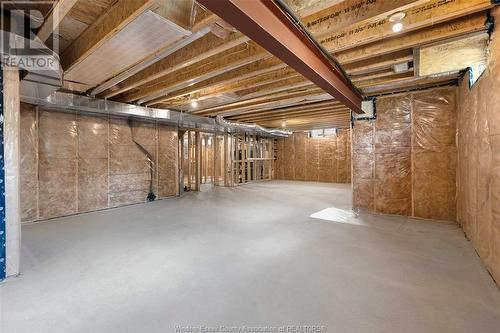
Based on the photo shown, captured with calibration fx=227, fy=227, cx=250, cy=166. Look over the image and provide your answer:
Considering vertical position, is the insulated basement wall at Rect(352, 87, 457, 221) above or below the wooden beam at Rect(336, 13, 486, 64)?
A: below

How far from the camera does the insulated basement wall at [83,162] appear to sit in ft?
12.4

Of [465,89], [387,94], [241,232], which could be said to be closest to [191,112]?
[241,232]

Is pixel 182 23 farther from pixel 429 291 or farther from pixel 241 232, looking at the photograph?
pixel 429 291

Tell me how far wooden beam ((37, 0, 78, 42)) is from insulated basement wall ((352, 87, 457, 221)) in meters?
4.49

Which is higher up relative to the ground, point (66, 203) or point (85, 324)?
point (66, 203)

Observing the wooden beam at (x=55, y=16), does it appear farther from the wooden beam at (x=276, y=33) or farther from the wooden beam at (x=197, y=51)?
the wooden beam at (x=276, y=33)

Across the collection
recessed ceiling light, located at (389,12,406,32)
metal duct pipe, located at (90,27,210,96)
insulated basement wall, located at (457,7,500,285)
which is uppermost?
recessed ceiling light, located at (389,12,406,32)

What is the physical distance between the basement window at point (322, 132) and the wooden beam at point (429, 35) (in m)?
6.87

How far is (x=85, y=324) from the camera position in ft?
4.64

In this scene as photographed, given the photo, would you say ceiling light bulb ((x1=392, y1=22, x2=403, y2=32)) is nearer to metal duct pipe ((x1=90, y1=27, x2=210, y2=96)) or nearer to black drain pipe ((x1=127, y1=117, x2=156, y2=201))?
metal duct pipe ((x1=90, y1=27, x2=210, y2=96))

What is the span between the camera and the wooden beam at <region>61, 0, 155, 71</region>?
174cm

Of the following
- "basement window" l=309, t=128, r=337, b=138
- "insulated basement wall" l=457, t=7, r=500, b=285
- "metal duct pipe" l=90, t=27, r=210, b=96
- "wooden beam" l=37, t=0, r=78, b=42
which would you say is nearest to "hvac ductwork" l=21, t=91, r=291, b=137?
"metal duct pipe" l=90, t=27, r=210, b=96

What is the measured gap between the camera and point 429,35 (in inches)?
86.7

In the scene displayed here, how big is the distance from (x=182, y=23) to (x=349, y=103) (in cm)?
262
